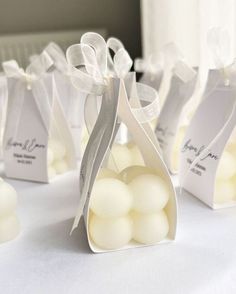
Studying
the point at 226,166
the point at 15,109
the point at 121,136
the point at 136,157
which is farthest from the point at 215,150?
the point at 15,109

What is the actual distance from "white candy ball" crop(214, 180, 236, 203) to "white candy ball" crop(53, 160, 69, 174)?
1.19ft

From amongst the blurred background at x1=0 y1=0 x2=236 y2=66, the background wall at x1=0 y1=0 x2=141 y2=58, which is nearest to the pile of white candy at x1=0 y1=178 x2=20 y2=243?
the blurred background at x1=0 y1=0 x2=236 y2=66

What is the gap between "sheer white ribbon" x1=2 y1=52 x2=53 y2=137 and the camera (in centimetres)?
85

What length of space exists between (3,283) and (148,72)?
2.22 feet

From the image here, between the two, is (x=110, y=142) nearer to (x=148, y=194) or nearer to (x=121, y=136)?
(x=148, y=194)

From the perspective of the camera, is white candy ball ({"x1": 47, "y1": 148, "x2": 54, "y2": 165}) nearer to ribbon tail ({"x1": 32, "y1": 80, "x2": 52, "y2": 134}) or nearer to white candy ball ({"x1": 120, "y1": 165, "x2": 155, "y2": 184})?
ribbon tail ({"x1": 32, "y1": 80, "x2": 52, "y2": 134})

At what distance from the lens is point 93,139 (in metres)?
0.61

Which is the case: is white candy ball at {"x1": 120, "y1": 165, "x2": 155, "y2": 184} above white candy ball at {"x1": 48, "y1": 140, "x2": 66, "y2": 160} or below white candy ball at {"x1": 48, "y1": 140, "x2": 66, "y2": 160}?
above

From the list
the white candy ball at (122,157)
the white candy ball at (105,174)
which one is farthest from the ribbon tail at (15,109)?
the white candy ball at (105,174)

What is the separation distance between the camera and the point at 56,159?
0.90 metres

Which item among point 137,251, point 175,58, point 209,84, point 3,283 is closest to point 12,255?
point 3,283

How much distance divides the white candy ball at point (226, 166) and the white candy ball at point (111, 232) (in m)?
0.20

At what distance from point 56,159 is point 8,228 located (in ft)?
1.04

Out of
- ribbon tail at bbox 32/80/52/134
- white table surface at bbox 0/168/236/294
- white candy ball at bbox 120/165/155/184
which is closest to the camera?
white table surface at bbox 0/168/236/294
